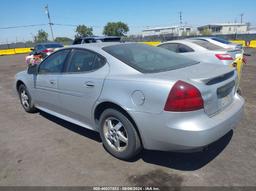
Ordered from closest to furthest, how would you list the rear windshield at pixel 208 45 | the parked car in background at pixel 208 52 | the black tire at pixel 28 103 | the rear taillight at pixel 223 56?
the black tire at pixel 28 103 → the parked car in background at pixel 208 52 → the rear taillight at pixel 223 56 → the rear windshield at pixel 208 45

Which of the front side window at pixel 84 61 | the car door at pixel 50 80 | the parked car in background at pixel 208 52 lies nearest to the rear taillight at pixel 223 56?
the parked car in background at pixel 208 52

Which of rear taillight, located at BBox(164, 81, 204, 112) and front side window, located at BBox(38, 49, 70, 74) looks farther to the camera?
front side window, located at BBox(38, 49, 70, 74)

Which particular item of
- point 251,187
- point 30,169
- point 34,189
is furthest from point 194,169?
point 30,169

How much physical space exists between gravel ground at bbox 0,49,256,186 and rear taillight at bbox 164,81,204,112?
2.91 feet

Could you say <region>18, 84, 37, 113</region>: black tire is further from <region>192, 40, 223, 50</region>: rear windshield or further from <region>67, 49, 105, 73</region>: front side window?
<region>192, 40, 223, 50</region>: rear windshield

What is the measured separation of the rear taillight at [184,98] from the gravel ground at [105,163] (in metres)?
0.89

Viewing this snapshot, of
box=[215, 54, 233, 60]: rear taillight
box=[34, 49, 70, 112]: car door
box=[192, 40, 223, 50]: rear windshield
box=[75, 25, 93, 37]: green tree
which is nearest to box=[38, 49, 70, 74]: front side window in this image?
box=[34, 49, 70, 112]: car door

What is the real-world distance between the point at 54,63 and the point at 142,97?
2.32 meters

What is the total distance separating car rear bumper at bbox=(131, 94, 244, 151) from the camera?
8.31 ft

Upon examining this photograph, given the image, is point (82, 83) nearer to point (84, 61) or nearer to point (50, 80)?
point (84, 61)

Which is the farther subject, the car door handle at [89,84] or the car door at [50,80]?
the car door at [50,80]

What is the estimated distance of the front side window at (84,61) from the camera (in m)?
3.43

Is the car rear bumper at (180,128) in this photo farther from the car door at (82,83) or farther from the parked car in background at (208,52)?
the parked car in background at (208,52)

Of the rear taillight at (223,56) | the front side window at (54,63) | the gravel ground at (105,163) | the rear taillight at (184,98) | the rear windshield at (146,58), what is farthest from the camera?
the rear taillight at (223,56)
